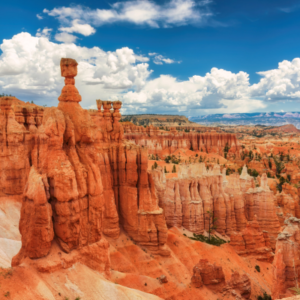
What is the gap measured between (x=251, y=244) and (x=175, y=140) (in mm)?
80598

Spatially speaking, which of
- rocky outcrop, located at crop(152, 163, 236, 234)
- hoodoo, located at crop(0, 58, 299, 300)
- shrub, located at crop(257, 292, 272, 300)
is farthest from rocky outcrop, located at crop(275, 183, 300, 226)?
shrub, located at crop(257, 292, 272, 300)

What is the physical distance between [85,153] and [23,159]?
15.1m

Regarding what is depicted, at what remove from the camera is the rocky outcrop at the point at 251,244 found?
3027 cm

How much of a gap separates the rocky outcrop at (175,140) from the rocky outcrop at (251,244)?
2857 inches

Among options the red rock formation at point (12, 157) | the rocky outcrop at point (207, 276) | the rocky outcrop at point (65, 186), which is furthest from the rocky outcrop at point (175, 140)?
the rocky outcrop at point (65, 186)

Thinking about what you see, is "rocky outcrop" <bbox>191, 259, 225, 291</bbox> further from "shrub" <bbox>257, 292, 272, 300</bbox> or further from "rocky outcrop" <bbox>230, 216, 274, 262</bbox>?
"rocky outcrop" <bbox>230, 216, 274, 262</bbox>

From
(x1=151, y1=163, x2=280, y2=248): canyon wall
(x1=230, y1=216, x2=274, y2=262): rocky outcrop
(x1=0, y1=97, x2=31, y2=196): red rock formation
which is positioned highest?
(x1=0, y1=97, x2=31, y2=196): red rock formation

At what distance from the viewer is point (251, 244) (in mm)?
30562

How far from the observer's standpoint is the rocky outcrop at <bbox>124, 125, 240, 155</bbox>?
10406cm

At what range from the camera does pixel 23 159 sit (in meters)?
27.7

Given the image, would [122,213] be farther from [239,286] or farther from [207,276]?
[239,286]

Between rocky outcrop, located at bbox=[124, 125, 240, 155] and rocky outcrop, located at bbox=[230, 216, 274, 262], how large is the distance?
238ft

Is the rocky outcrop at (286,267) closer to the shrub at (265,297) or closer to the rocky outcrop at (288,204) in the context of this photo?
the shrub at (265,297)

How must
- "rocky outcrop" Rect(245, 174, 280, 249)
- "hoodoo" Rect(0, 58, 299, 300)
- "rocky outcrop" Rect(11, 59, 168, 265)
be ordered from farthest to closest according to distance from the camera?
"rocky outcrop" Rect(245, 174, 280, 249), "hoodoo" Rect(0, 58, 299, 300), "rocky outcrop" Rect(11, 59, 168, 265)
